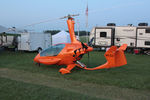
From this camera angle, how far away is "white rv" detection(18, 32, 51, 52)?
49.2 feet

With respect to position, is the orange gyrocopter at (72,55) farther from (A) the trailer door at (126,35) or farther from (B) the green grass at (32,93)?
(A) the trailer door at (126,35)

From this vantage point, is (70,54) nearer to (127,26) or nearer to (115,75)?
(115,75)

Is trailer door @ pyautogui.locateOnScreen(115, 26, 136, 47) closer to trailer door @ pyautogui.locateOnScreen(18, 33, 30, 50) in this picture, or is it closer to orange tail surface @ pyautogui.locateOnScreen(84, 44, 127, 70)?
trailer door @ pyautogui.locateOnScreen(18, 33, 30, 50)

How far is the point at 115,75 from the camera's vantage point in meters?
6.98

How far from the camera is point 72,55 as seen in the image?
7.36 m

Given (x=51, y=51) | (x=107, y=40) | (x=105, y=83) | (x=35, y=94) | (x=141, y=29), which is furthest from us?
(x=107, y=40)

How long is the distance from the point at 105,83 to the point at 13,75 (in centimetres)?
394

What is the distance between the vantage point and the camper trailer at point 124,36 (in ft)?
48.9

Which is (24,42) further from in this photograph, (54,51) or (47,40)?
(54,51)

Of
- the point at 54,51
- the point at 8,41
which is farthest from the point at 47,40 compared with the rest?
the point at 54,51

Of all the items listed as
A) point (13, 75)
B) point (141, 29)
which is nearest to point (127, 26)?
point (141, 29)

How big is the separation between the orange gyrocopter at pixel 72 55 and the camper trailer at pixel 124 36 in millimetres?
8739

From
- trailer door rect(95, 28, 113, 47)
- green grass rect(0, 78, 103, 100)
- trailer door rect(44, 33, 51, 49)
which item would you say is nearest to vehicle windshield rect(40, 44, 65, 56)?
green grass rect(0, 78, 103, 100)

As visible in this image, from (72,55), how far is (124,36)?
9945 mm
